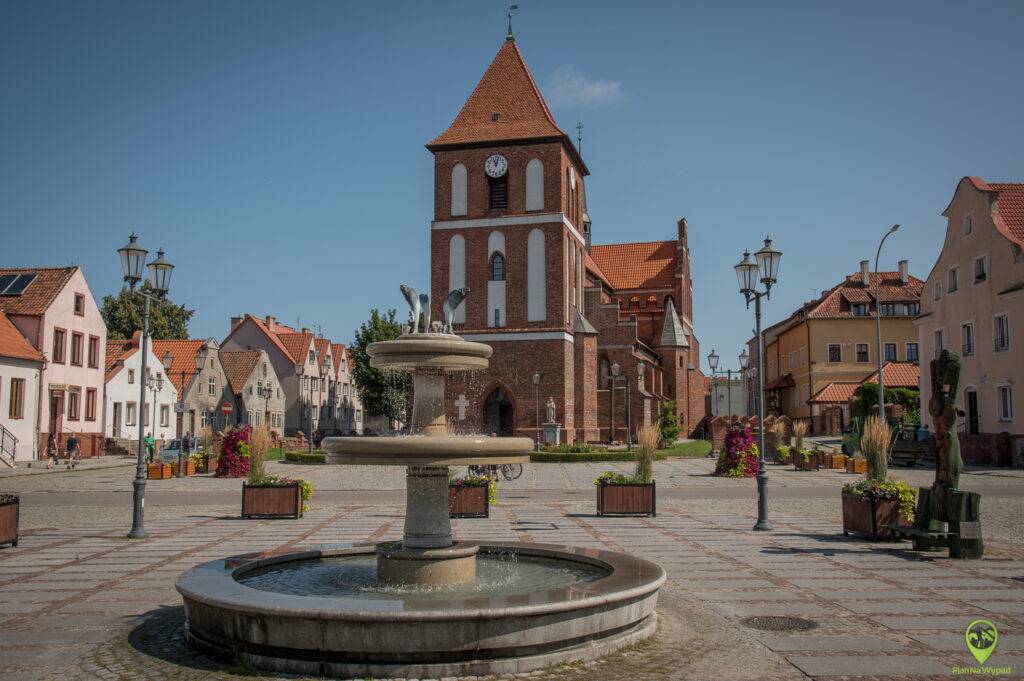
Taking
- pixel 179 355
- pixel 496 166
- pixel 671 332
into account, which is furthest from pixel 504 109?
pixel 179 355

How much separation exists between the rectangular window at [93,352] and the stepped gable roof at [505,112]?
20371 mm

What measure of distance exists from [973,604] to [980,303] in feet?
98.1

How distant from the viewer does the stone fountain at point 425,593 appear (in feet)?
19.6

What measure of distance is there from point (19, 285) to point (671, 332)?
4112 centimetres

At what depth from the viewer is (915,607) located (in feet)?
26.6

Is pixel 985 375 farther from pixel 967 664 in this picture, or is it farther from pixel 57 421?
pixel 57 421

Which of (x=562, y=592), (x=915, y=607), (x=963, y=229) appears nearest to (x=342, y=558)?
(x=562, y=592)

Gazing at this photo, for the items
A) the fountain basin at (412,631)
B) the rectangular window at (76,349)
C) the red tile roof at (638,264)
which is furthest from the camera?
the red tile roof at (638,264)

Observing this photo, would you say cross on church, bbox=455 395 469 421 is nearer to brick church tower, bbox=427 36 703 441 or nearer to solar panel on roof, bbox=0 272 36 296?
brick church tower, bbox=427 36 703 441

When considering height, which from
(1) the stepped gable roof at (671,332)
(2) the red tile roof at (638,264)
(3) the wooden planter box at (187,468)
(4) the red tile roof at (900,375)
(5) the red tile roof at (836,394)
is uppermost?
(2) the red tile roof at (638,264)

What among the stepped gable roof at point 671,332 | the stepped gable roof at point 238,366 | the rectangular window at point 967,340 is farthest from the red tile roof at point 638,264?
the rectangular window at point 967,340

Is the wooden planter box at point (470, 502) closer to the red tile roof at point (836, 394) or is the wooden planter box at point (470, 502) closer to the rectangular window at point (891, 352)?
the red tile roof at point (836, 394)

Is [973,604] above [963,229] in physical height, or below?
below

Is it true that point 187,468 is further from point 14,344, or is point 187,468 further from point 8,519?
point 8,519
